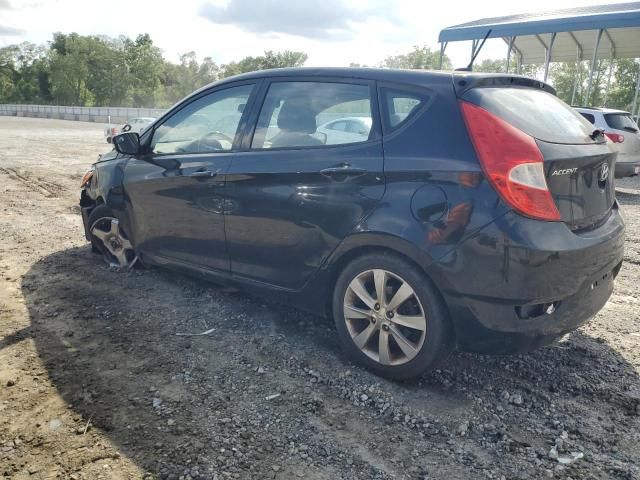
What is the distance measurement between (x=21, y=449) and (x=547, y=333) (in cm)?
264

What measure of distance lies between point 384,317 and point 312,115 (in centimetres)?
138

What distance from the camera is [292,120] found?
350 cm

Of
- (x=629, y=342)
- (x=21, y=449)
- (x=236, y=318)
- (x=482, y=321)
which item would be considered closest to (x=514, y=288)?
(x=482, y=321)

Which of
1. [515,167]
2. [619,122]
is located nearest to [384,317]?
[515,167]

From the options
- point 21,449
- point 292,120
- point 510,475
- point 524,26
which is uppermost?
point 524,26

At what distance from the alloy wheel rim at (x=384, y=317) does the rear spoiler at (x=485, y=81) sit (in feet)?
3.62

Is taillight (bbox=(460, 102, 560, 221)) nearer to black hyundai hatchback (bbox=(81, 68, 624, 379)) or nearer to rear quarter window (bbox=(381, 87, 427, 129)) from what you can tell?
black hyundai hatchback (bbox=(81, 68, 624, 379))

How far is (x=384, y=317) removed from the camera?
3033 millimetres

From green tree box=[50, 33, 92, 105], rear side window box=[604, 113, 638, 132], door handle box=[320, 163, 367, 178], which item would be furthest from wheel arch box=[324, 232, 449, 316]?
green tree box=[50, 33, 92, 105]

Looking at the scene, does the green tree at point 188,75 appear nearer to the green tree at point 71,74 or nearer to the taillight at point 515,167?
the green tree at point 71,74

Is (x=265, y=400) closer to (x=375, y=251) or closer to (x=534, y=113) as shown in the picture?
(x=375, y=251)

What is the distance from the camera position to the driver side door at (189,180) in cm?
378

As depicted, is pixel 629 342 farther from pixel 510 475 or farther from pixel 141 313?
pixel 141 313

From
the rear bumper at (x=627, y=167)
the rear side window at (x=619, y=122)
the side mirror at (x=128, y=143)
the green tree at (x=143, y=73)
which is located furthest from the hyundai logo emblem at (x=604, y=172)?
the green tree at (x=143, y=73)
